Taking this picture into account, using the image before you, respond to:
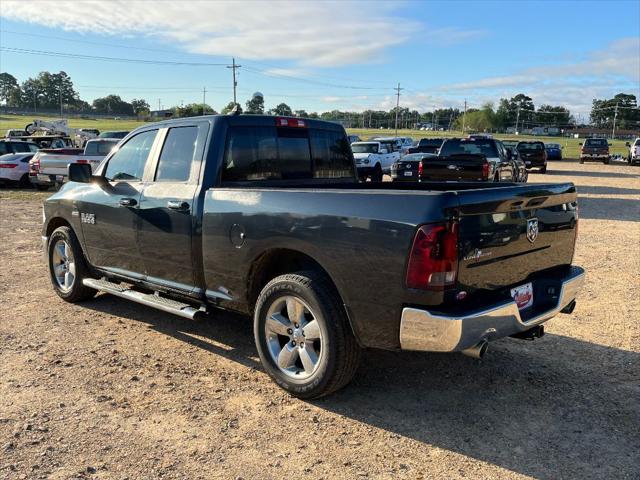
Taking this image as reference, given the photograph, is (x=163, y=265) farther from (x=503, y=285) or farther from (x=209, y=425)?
(x=503, y=285)

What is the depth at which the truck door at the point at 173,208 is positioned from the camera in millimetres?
4551

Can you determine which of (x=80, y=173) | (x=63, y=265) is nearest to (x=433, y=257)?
(x=80, y=173)

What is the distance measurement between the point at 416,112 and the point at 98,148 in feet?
592

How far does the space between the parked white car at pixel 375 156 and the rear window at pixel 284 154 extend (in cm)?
1493

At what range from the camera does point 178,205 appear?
15.0ft

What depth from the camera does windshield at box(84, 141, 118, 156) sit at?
1766cm

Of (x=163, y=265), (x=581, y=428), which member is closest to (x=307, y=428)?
(x=581, y=428)

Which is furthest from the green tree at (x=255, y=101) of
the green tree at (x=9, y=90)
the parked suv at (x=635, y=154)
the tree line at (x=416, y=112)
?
the green tree at (x=9, y=90)

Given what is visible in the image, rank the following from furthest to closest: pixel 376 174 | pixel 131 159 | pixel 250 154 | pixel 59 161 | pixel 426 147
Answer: pixel 426 147
pixel 376 174
pixel 59 161
pixel 131 159
pixel 250 154

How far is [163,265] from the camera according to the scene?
15.8ft

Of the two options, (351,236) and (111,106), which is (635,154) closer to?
(351,236)

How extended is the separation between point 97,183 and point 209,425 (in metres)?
2.98

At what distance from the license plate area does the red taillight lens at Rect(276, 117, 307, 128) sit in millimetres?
2491

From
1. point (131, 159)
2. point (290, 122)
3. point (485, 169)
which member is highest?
point (290, 122)
